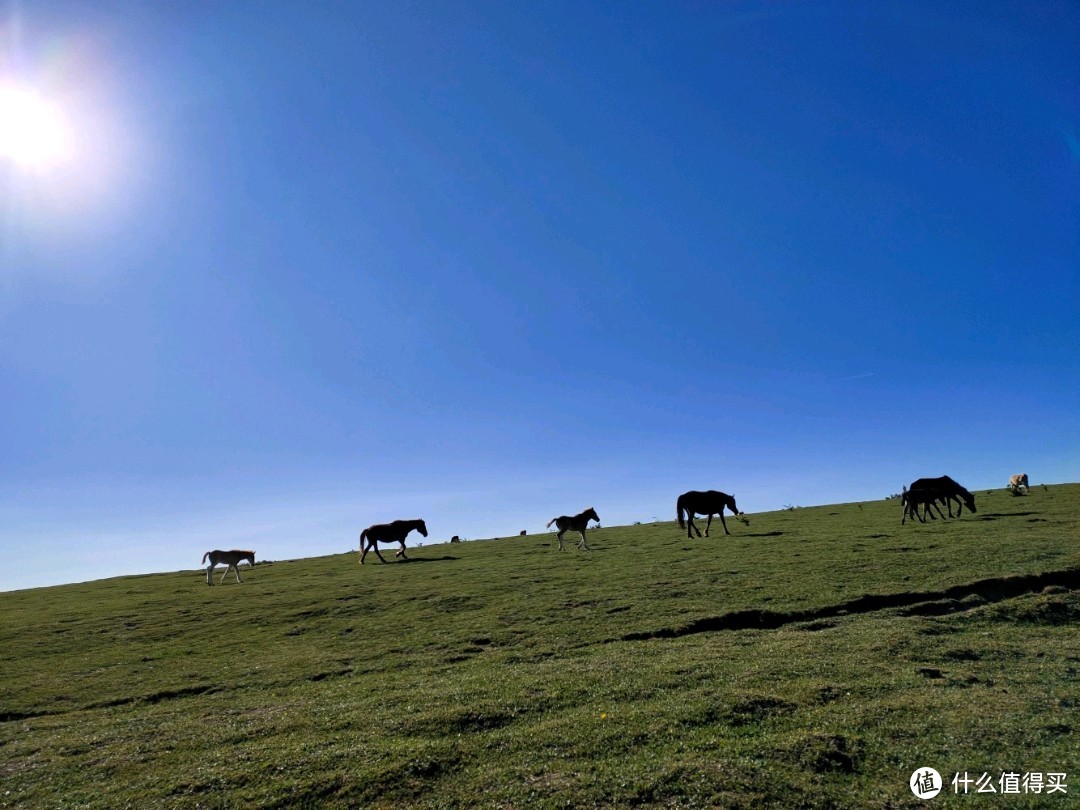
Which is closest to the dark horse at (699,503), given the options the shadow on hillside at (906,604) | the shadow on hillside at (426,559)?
the shadow on hillside at (426,559)

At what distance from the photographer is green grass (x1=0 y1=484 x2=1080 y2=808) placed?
709 cm

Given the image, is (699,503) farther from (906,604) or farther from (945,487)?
(906,604)

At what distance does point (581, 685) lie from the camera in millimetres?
10164

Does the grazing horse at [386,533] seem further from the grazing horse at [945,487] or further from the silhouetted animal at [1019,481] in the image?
the silhouetted animal at [1019,481]

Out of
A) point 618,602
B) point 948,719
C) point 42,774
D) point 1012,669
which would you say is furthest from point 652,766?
point 618,602

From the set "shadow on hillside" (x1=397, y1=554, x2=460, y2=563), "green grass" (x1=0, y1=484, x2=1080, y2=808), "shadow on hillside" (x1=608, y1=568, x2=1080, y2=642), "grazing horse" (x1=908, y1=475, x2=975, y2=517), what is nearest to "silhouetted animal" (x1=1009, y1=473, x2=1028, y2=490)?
"grazing horse" (x1=908, y1=475, x2=975, y2=517)

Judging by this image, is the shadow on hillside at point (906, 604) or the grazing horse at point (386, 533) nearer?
the shadow on hillside at point (906, 604)

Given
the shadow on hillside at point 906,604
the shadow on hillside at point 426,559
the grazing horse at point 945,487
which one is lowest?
the shadow on hillside at point 906,604

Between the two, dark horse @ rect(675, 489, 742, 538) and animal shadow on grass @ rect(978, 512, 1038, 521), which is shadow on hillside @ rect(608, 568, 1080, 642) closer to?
animal shadow on grass @ rect(978, 512, 1038, 521)

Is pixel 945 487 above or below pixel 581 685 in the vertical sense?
above

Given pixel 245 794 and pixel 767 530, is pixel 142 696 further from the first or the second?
pixel 767 530

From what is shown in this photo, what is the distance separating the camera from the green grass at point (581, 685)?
7094 millimetres

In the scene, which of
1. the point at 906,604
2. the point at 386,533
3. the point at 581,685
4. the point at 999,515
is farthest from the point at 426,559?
the point at 999,515

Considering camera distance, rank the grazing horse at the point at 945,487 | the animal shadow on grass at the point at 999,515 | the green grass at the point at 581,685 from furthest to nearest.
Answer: the grazing horse at the point at 945,487
the animal shadow on grass at the point at 999,515
the green grass at the point at 581,685
